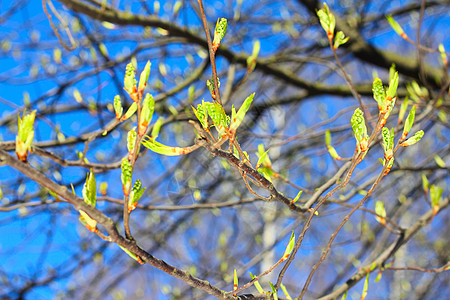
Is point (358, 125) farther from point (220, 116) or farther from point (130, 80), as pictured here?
point (130, 80)

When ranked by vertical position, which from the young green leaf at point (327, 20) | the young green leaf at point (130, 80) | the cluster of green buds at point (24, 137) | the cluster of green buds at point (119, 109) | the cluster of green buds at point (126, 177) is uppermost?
the young green leaf at point (327, 20)

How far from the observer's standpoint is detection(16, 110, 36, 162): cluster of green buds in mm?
508

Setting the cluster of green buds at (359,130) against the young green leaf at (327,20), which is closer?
the cluster of green buds at (359,130)

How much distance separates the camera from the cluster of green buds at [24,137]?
508 mm

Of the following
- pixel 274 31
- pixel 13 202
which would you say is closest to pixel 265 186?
pixel 13 202

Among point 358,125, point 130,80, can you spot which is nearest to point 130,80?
point 130,80

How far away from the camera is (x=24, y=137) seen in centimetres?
52

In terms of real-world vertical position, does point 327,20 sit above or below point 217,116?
above

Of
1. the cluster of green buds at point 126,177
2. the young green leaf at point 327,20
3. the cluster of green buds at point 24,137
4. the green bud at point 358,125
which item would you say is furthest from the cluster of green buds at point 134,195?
the young green leaf at point 327,20

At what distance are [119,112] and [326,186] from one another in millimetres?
532

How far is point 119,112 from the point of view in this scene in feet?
2.36

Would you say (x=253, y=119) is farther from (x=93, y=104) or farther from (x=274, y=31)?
(x=93, y=104)

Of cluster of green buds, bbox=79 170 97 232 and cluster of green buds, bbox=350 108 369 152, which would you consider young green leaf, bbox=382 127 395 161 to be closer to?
cluster of green buds, bbox=350 108 369 152

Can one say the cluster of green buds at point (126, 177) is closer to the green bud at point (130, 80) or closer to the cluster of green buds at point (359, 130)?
the green bud at point (130, 80)
